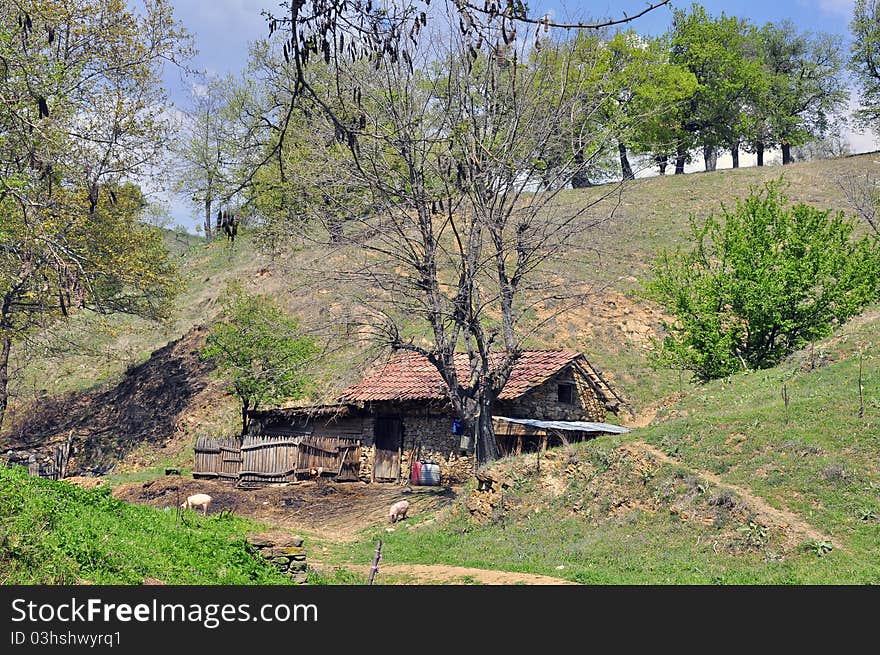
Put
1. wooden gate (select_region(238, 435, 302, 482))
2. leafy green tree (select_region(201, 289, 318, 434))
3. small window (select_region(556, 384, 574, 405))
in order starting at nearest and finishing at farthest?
small window (select_region(556, 384, 574, 405)), wooden gate (select_region(238, 435, 302, 482)), leafy green tree (select_region(201, 289, 318, 434))

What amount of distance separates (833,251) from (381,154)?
14.8m

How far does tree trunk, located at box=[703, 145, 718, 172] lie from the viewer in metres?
66.8

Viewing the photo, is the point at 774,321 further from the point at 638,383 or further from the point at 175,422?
the point at 175,422

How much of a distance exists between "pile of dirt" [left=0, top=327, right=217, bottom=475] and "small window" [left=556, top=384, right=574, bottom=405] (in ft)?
56.6

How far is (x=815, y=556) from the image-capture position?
42.8ft

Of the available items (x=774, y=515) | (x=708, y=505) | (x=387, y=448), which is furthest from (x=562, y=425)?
(x=774, y=515)

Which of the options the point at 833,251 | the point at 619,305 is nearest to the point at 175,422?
the point at 619,305

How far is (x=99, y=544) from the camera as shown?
33.1 ft

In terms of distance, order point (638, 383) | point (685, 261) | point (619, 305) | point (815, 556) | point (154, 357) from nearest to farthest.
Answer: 1. point (815, 556)
2. point (685, 261)
3. point (638, 383)
4. point (619, 305)
5. point (154, 357)

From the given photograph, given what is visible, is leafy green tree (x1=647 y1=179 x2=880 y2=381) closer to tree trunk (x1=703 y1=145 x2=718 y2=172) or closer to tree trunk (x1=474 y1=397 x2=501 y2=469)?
tree trunk (x1=474 y1=397 x2=501 y2=469)

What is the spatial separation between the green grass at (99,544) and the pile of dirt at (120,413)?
70.7ft

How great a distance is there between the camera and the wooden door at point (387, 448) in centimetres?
2764

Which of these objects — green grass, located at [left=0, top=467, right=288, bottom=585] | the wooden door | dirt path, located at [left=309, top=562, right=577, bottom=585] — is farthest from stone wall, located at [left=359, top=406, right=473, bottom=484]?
green grass, located at [left=0, top=467, right=288, bottom=585]

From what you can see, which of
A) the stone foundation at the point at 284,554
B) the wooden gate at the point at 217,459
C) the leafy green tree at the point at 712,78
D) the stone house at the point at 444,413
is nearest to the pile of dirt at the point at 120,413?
the wooden gate at the point at 217,459
